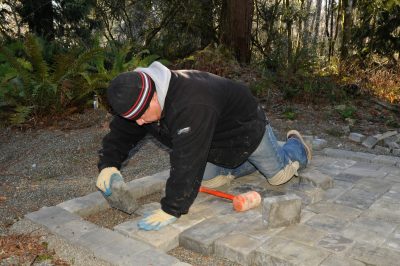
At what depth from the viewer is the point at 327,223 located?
2.80 metres

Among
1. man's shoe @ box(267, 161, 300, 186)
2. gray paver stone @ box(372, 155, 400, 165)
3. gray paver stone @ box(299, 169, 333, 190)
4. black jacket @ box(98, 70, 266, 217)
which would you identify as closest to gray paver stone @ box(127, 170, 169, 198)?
black jacket @ box(98, 70, 266, 217)

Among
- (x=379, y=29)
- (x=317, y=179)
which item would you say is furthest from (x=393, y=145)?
(x=379, y=29)

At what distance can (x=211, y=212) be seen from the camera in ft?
10.1

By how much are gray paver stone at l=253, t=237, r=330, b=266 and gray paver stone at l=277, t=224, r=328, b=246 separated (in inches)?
2.6

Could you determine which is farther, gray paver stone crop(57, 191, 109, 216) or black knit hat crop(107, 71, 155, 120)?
gray paver stone crop(57, 191, 109, 216)

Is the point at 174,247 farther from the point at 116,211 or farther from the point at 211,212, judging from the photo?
the point at 116,211

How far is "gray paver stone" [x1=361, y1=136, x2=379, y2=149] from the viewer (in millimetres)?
5162

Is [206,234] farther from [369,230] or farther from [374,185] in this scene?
[374,185]

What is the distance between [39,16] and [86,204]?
29.3 ft

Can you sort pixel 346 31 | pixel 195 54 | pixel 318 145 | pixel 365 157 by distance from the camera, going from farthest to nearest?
pixel 346 31, pixel 195 54, pixel 318 145, pixel 365 157

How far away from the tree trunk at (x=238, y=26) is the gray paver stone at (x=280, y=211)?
6322mm

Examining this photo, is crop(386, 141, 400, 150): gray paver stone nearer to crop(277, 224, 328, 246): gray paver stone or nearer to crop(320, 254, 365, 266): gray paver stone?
crop(277, 224, 328, 246): gray paver stone

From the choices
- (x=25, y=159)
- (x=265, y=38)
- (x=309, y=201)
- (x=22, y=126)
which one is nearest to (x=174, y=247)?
(x=309, y=201)

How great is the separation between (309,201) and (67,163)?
2.72 metres
